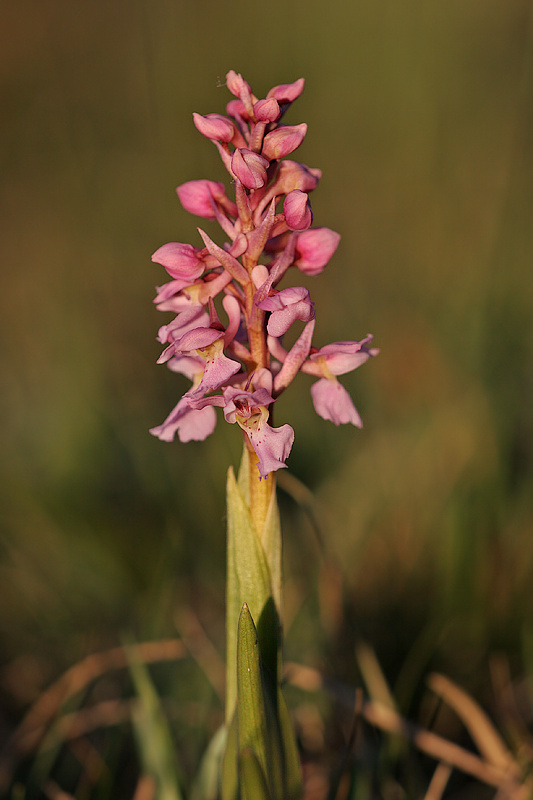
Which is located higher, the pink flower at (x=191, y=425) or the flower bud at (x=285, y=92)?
the flower bud at (x=285, y=92)

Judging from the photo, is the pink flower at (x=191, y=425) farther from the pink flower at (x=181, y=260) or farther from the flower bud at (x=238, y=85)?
the flower bud at (x=238, y=85)

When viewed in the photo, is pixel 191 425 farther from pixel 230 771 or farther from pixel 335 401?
pixel 230 771

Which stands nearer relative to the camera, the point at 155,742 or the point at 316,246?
the point at 316,246

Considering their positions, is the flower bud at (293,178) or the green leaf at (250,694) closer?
the green leaf at (250,694)

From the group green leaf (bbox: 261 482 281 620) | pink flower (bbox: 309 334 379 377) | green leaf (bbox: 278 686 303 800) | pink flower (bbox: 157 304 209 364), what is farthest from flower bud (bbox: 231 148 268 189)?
green leaf (bbox: 278 686 303 800)

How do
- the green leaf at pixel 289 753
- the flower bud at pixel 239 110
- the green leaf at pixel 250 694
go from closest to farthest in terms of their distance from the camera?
the green leaf at pixel 250 694
the green leaf at pixel 289 753
the flower bud at pixel 239 110

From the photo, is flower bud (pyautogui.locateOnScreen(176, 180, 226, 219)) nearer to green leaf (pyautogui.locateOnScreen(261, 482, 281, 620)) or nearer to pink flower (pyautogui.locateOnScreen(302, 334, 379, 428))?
pink flower (pyautogui.locateOnScreen(302, 334, 379, 428))

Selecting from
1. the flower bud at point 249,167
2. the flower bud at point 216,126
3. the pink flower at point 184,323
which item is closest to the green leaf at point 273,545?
the pink flower at point 184,323

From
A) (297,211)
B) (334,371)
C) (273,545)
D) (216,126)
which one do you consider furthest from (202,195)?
(273,545)

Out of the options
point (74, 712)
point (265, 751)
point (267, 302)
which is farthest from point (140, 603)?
point (267, 302)
